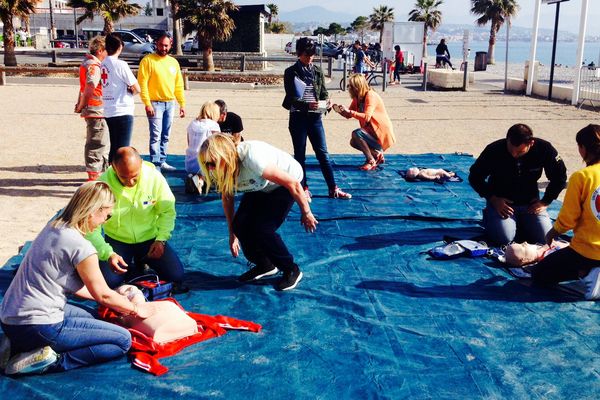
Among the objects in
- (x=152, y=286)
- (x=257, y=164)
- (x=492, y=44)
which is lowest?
(x=152, y=286)

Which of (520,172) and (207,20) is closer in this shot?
(520,172)

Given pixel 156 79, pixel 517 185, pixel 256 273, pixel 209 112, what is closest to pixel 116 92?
pixel 156 79

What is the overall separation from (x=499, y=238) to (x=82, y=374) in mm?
3599

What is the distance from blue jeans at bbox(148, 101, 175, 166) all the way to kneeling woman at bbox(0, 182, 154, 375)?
471 cm

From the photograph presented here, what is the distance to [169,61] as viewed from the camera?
8273mm

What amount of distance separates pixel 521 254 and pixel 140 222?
2.94 m

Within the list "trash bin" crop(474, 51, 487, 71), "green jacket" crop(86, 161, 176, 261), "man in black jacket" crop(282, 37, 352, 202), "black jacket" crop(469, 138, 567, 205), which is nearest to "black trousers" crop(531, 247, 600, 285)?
"black jacket" crop(469, 138, 567, 205)

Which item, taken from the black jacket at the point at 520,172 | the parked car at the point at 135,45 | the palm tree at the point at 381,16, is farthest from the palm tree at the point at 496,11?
the black jacket at the point at 520,172

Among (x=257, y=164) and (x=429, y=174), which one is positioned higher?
(x=257, y=164)

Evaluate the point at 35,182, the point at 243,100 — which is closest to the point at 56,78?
the point at 243,100

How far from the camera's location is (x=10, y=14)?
85.3ft

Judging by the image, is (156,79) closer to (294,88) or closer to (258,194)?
(294,88)

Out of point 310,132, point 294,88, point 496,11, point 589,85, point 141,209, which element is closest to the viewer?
point 141,209

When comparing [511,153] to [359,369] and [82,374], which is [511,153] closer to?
[359,369]
